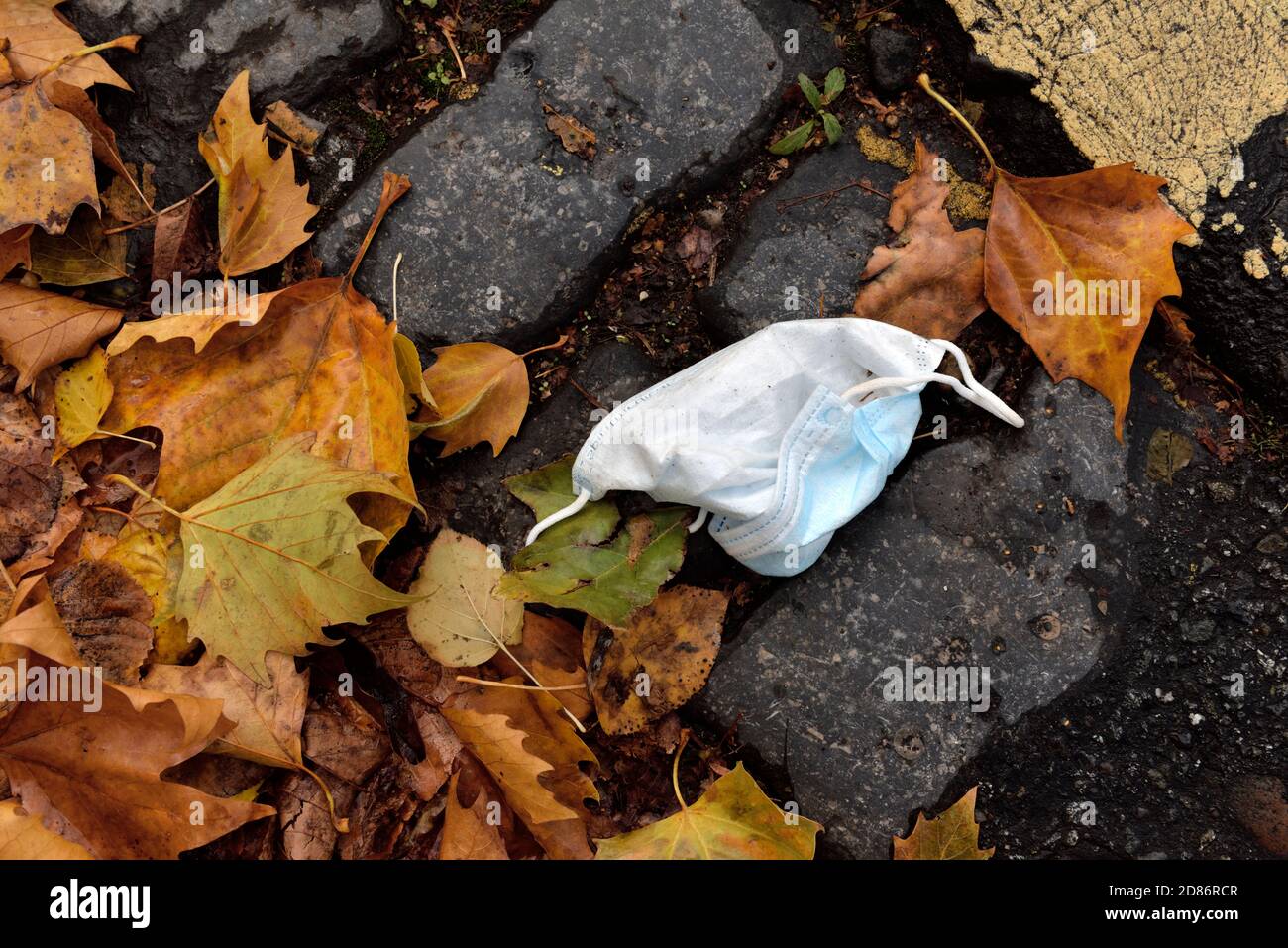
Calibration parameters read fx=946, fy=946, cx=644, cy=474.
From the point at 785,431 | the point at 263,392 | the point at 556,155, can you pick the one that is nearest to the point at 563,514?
the point at 785,431

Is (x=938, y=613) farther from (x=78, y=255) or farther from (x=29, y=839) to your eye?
(x=78, y=255)

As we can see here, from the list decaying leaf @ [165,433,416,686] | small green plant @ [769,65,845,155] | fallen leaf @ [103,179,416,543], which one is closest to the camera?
decaying leaf @ [165,433,416,686]

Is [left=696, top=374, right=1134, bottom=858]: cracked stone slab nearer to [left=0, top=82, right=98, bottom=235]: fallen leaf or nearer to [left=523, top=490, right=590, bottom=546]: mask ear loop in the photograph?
[left=523, top=490, right=590, bottom=546]: mask ear loop

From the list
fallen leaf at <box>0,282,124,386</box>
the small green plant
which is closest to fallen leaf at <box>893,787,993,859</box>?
the small green plant

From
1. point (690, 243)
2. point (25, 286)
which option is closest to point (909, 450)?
point (690, 243)
